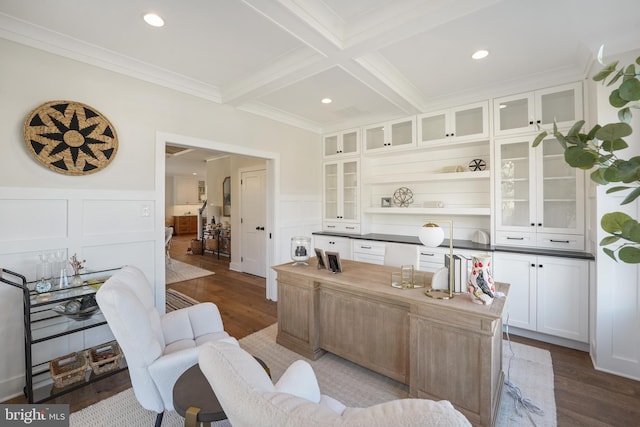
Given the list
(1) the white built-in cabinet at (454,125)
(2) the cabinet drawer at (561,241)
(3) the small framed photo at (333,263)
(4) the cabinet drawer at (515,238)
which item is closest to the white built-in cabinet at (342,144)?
(1) the white built-in cabinet at (454,125)

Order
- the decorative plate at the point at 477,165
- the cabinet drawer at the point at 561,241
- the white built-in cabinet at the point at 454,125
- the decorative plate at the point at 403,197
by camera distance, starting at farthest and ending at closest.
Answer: the decorative plate at the point at 403,197 < the decorative plate at the point at 477,165 < the white built-in cabinet at the point at 454,125 < the cabinet drawer at the point at 561,241

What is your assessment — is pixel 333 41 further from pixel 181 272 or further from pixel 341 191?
pixel 181 272

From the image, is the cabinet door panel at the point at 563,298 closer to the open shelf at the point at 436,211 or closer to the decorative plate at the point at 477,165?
the open shelf at the point at 436,211

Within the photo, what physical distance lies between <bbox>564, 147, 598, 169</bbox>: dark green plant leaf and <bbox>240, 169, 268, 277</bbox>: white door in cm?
487

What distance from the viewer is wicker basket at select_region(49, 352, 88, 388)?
215 centimetres

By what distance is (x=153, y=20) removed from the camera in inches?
83.6

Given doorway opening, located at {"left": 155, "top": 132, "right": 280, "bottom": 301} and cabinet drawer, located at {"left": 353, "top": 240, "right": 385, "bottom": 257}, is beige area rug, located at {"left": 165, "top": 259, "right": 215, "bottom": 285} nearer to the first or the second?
doorway opening, located at {"left": 155, "top": 132, "right": 280, "bottom": 301}

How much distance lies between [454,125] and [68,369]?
4.57m

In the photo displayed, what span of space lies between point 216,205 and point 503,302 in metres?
7.11

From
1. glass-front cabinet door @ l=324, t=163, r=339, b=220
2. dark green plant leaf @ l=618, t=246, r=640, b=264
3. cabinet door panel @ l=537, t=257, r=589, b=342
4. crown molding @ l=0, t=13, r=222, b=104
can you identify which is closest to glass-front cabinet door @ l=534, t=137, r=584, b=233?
cabinet door panel @ l=537, t=257, r=589, b=342

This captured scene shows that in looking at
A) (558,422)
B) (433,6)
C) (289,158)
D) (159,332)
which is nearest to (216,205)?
(289,158)

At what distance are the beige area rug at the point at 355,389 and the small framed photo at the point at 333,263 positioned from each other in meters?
0.83

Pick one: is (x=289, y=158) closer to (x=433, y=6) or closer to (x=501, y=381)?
(x=433, y=6)

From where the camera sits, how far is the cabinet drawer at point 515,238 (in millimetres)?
3150
